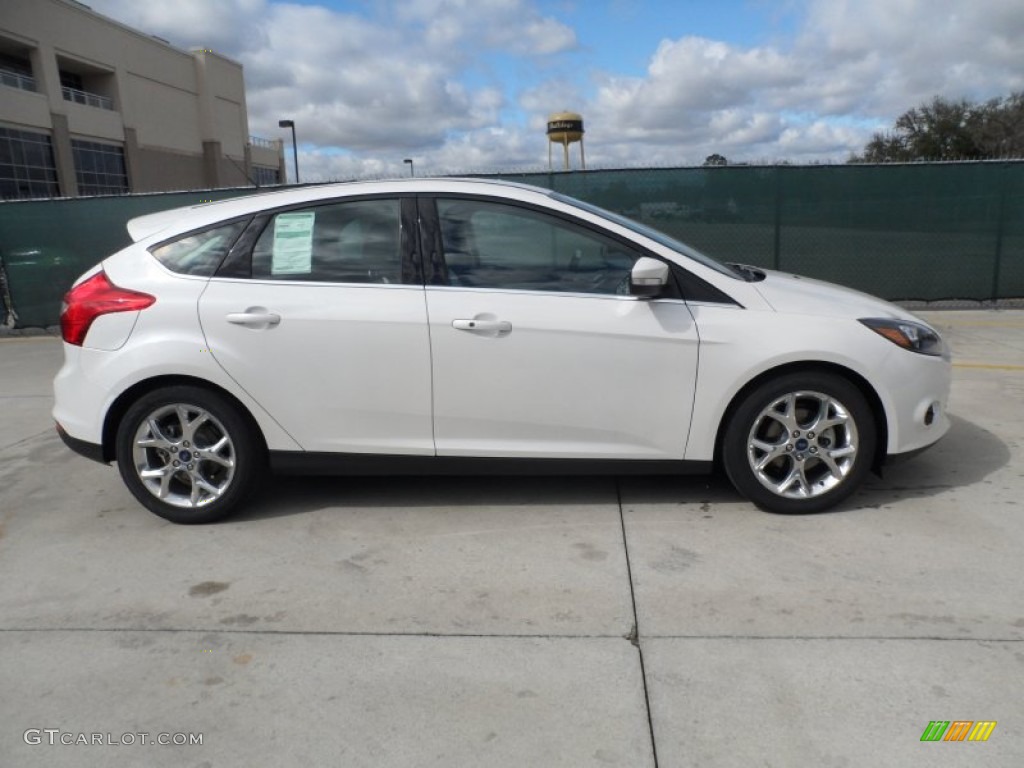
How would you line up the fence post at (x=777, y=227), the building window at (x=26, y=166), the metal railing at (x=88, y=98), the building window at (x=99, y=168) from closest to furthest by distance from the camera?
1. the fence post at (x=777, y=227)
2. the building window at (x=26, y=166)
3. the building window at (x=99, y=168)
4. the metal railing at (x=88, y=98)

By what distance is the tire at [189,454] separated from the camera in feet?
12.9

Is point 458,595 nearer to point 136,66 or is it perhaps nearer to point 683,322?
point 683,322

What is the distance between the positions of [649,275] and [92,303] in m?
2.76

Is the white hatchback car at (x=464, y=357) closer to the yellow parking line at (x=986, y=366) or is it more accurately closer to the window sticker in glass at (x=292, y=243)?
the window sticker in glass at (x=292, y=243)

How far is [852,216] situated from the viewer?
Answer: 998 cm

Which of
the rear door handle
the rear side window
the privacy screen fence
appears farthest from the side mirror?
the privacy screen fence

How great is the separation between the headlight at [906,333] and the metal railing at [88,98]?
172ft

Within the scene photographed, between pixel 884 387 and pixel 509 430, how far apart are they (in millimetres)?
1828

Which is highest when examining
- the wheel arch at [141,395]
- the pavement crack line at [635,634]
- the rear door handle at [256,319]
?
the rear door handle at [256,319]

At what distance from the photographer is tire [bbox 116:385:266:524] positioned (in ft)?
12.9

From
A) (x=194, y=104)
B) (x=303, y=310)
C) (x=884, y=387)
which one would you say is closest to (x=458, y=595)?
(x=303, y=310)

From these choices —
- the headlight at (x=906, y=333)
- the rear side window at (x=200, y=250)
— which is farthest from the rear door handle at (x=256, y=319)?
the headlight at (x=906, y=333)

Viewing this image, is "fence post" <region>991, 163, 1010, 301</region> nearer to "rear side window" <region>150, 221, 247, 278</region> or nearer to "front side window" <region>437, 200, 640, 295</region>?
"front side window" <region>437, 200, 640, 295</region>

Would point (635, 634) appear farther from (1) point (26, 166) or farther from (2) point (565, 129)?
(1) point (26, 166)
